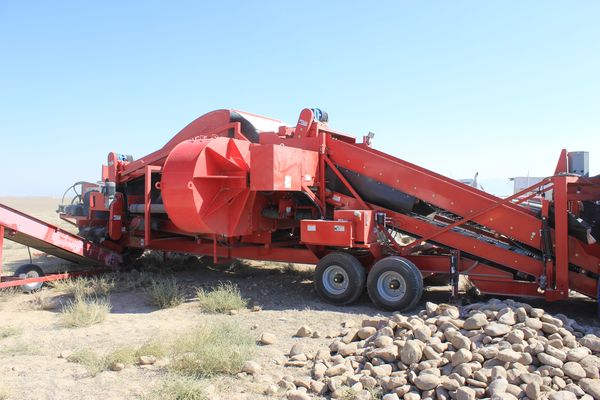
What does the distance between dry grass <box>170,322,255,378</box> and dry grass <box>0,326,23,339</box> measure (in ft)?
7.14

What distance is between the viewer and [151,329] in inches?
227

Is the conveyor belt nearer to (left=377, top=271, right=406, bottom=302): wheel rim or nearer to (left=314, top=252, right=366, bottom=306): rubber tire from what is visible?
(left=314, top=252, right=366, bottom=306): rubber tire

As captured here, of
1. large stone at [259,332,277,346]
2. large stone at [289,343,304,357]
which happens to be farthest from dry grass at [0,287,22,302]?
large stone at [289,343,304,357]

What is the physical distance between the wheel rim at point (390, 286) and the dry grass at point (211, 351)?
212 centimetres

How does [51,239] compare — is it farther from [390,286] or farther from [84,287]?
[390,286]

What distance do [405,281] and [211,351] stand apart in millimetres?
2965

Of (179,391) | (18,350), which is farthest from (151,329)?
(179,391)

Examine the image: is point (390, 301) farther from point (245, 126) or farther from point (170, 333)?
point (245, 126)

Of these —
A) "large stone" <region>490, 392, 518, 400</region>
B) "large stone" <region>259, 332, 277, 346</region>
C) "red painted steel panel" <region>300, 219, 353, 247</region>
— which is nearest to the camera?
"large stone" <region>490, 392, 518, 400</region>

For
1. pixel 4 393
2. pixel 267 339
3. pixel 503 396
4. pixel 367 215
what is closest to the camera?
pixel 503 396

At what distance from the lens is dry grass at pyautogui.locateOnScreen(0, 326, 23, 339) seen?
18.0 ft

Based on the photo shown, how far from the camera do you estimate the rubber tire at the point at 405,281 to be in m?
6.26

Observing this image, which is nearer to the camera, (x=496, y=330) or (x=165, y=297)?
(x=496, y=330)

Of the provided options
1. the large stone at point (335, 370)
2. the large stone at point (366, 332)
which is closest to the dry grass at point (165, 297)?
the large stone at point (366, 332)
